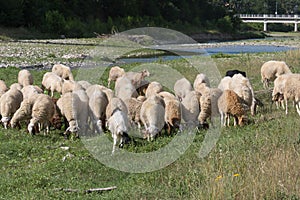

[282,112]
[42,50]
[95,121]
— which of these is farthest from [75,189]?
[42,50]

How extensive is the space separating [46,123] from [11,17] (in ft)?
157

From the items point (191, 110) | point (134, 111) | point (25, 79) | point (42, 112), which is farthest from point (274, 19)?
point (42, 112)

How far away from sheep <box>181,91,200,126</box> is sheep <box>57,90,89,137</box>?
2.53 m

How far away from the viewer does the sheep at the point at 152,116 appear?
12523 millimetres

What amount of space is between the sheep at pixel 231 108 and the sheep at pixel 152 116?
1.53 metres

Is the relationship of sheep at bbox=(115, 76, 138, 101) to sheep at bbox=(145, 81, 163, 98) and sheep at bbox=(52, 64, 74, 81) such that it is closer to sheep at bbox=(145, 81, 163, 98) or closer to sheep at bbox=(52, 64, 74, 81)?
sheep at bbox=(145, 81, 163, 98)

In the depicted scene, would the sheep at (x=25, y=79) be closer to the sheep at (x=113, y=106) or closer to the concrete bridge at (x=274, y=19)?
the sheep at (x=113, y=106)

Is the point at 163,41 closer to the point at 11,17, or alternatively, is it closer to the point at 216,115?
Result: the point at 11,17

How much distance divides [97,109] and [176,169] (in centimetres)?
503

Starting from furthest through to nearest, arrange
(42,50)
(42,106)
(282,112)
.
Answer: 1. (42,50)
2. (282,112)
3. (42,106)

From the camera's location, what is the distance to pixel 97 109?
1369cm

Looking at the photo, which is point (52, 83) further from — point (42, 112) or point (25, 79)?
point (42, 112)

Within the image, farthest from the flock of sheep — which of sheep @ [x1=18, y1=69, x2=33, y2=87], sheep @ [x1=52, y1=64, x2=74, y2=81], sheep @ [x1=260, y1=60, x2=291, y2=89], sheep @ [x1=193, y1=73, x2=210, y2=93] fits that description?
sheep @ [x1=52, y1=64, x2=74, y2=81]

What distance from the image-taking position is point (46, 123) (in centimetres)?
1353
